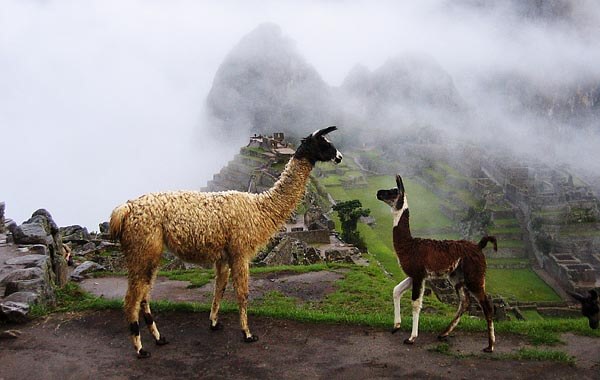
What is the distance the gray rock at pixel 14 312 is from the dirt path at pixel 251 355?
0.70 ft

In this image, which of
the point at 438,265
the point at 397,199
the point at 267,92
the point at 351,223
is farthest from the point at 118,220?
the point at 267,92

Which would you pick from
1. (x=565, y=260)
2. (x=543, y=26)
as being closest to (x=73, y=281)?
(x=565, y=260)

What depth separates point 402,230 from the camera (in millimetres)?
8391

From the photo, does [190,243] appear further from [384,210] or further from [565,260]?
[384,210]

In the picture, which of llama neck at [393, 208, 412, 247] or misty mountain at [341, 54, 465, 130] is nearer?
llama neck at [393, 208, 412, 247]

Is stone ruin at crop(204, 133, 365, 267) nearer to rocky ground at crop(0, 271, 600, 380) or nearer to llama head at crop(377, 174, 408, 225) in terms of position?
rocky ground at crop(0, 271, 600, 380)

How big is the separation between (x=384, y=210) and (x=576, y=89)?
3583 inches

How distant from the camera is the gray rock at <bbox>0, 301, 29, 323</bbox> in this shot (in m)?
8.99

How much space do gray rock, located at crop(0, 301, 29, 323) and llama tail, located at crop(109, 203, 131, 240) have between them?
9.09 feet

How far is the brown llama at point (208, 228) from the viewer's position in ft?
25.3

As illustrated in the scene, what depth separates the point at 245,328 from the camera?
27.2 ft

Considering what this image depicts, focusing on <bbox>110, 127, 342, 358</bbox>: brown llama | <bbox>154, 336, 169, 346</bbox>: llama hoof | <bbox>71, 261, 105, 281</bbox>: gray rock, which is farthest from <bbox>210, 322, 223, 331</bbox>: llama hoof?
<bbox>71, 261, 105, 281</bbox>: gray rock

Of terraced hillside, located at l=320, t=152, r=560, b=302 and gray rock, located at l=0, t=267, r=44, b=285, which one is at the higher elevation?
gray rock, located at l=0, t=267, r=44, b=285

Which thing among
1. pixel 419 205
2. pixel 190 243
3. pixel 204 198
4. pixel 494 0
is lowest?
pixel 419 205
